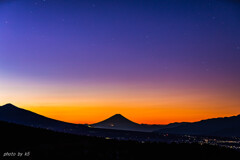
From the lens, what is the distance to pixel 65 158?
29844mm

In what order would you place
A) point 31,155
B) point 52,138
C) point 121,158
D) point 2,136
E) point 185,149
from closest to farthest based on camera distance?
point 31,155 < point 121,158 < point 185,149 < point 2,136 < point 52,138

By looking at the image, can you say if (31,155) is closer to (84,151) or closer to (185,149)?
(84,151)

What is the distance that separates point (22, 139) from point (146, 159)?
26.0 metres

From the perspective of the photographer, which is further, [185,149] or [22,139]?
[22,139]

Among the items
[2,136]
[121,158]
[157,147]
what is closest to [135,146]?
[157,147]

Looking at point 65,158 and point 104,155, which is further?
point 104,155

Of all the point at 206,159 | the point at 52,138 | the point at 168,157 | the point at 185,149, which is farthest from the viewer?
the point at 52,138

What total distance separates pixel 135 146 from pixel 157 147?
3393mm

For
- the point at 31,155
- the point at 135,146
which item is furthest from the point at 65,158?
the point at 135,146

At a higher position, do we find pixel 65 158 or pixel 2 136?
pixel 2 136

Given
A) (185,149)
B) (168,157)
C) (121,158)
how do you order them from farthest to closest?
1. (185,149)
2. (168,157)
3. (121,158)

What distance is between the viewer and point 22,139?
4847 centimetres

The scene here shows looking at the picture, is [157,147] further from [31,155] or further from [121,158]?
[31,155]

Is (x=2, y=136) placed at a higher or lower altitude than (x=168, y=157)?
higher
